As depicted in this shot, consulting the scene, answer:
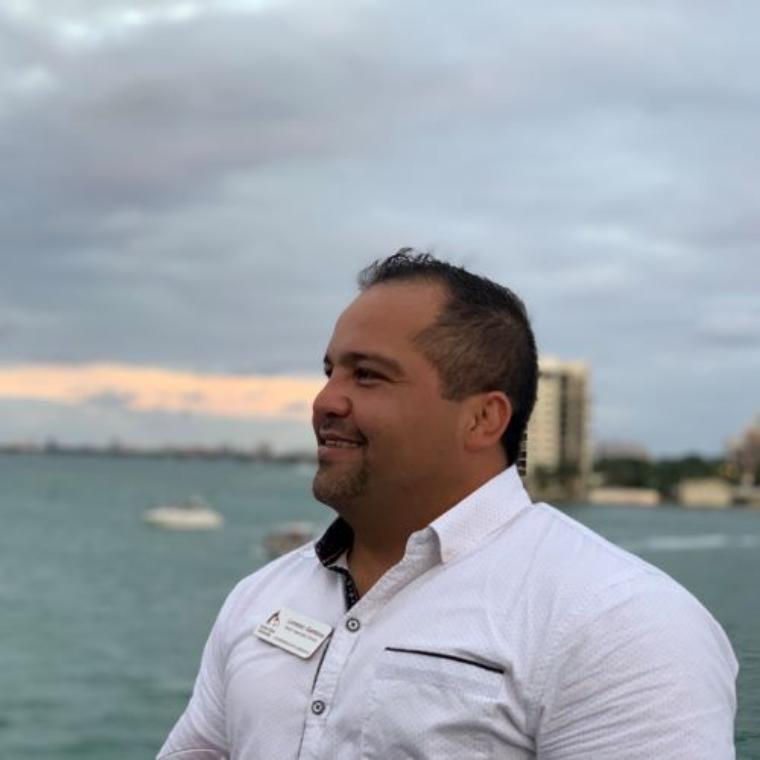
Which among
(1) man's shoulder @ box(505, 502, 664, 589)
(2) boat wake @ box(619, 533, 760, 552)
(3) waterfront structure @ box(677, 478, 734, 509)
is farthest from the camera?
(3) waterfront structure @ box(677, 478, 734, 509)

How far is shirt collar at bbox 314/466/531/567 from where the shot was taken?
208cm

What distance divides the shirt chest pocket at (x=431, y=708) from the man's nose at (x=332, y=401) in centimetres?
40

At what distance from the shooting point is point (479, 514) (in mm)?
2107

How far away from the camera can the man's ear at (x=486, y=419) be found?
2.14 m

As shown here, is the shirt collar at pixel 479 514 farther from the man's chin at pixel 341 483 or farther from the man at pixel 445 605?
the man's chin at pixel 341 483

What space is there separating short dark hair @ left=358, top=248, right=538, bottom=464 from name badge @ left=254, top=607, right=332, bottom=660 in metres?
0.42

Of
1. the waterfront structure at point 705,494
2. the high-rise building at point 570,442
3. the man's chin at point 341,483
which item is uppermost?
the man's chin at point 341,483

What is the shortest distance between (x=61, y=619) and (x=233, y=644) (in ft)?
112

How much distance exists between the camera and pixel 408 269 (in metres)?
2.23

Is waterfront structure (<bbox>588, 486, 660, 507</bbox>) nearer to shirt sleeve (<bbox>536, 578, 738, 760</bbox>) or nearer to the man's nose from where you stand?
the man's nose

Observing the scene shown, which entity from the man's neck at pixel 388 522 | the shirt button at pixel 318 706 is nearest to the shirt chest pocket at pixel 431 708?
the shirt button at pixel 318 706

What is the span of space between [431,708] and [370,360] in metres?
0.56

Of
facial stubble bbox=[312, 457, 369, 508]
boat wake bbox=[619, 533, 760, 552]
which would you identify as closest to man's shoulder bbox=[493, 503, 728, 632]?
facial stubble bbox=[312, 457, 369, 508]

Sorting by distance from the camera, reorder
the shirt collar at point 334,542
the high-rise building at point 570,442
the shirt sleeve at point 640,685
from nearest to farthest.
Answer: the shirt sleeve at point 640,685 → the shirt collar at point 334,542 → the high-rise building at point 570,442
